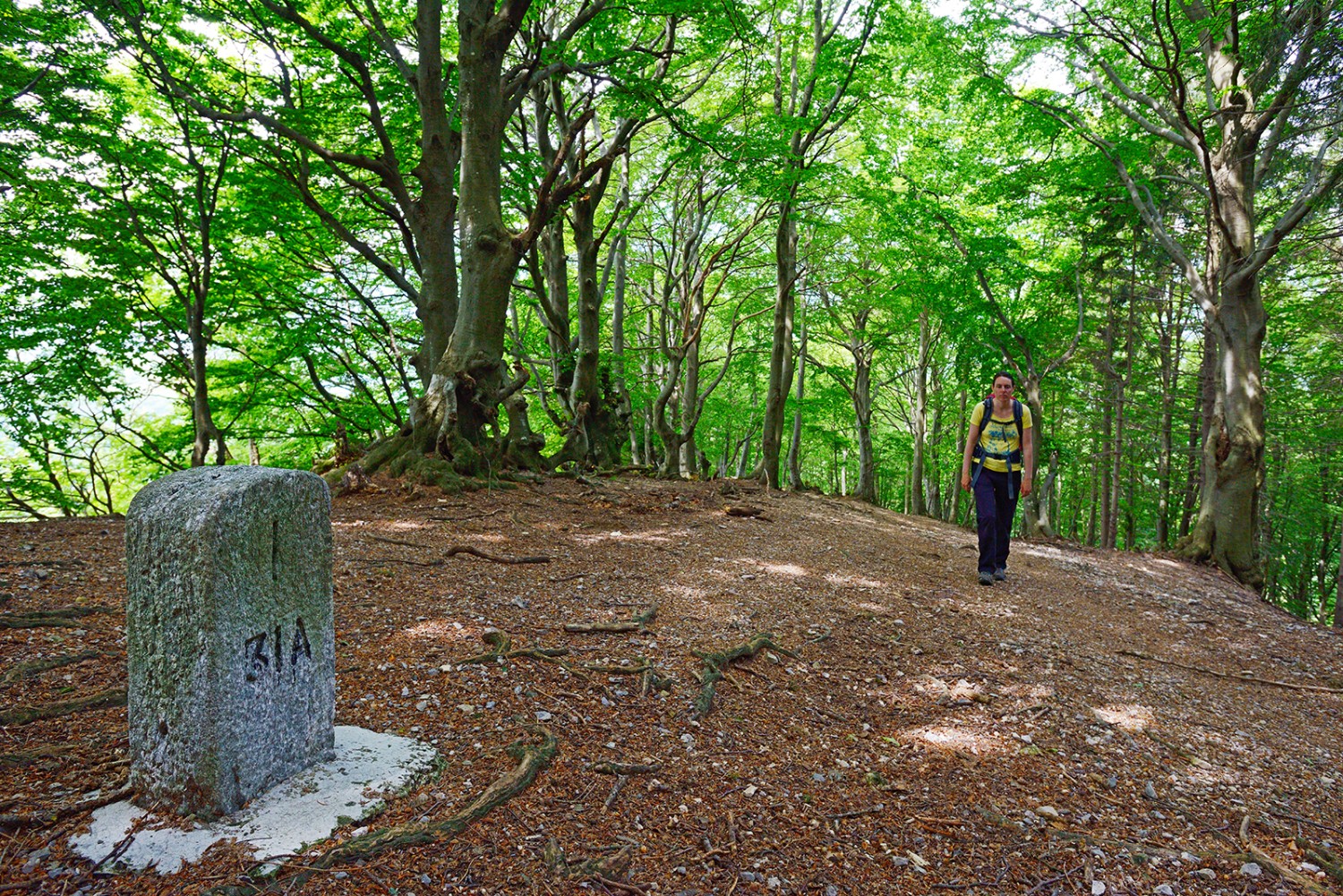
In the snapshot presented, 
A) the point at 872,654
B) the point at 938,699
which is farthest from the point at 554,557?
the point at 938,699

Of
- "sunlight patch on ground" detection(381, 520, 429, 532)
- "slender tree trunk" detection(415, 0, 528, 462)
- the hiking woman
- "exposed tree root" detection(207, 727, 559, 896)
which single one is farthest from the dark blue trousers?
"slender tree trunk" detection(415, 0, 528, 462)

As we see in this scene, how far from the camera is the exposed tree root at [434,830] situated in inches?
72.3

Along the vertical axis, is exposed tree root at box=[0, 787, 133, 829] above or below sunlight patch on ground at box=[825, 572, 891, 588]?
above

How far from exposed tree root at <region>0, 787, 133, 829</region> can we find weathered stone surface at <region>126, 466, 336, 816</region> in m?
0.08

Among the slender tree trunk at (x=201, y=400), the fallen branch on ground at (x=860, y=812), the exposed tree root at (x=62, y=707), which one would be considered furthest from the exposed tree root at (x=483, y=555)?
the slender tree trunk at (x=201, y=400)

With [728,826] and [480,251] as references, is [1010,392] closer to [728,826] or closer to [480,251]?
[728,826]

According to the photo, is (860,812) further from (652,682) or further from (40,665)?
(40,665)

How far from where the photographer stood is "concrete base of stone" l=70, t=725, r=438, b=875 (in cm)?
186

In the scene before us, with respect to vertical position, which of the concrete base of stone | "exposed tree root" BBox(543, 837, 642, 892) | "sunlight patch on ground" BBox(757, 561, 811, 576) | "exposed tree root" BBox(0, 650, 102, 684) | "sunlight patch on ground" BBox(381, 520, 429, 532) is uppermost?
"sunlight patch on ground" BBox(381, 520, 429, 532)

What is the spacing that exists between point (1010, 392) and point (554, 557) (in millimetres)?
4692

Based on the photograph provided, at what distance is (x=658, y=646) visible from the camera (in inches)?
160

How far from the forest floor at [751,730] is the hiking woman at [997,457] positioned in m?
0.85

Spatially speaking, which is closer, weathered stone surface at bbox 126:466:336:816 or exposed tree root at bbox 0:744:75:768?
weathered stone surface at bbox 126:466:336:816

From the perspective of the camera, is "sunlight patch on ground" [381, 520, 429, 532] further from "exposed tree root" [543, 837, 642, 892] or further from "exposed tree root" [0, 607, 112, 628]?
"exposed tree root" [543, 837, 642, 892]
